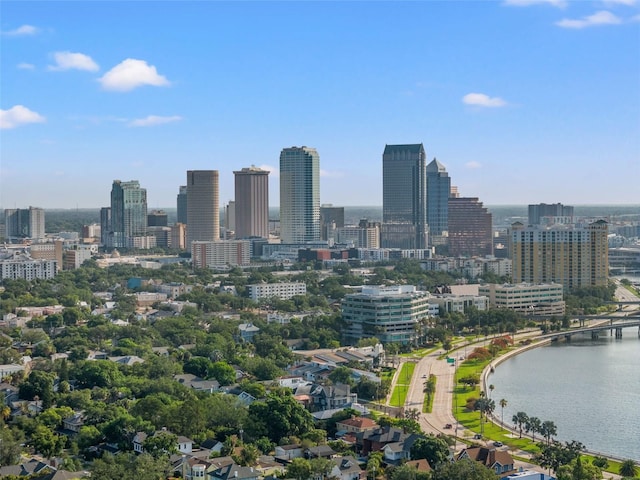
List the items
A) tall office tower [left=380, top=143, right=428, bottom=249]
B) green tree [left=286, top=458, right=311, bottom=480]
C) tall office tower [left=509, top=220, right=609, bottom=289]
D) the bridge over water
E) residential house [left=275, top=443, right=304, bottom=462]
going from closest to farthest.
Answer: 1. green tree [left=286, top=458, right=311, bottom=480]
2. residential house [left=275, top=443, right=304, bottom=462]
3. the bridge over water
4. tall office tower [left=509, top=220, right=609, bottom=289]
5. tall office tower [left=380, top=143, right=428, bottom=249]

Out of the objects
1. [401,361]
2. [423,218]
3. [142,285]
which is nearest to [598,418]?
[401,361]

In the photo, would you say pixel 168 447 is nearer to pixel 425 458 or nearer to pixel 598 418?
pixel 425 458

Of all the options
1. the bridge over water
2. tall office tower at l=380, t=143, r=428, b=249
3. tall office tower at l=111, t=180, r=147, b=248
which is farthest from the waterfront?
tall office tower at l=111, t=180, r=147, b=248

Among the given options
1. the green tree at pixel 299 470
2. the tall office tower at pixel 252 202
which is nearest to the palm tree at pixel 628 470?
the green tree at pixel 299 470

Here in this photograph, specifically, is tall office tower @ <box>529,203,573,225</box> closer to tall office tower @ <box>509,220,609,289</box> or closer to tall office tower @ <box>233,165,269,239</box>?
tall office tower @ <box>233,165,269,239</box>

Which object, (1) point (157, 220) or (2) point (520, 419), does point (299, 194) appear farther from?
(2) point (520, 419)

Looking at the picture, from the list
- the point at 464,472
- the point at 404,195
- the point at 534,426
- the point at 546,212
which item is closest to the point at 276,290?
the point at 534,426
